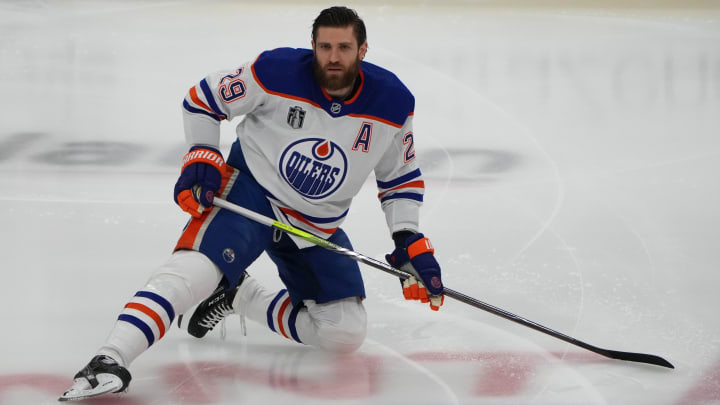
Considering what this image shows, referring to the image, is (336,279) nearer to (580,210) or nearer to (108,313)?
(108,313)

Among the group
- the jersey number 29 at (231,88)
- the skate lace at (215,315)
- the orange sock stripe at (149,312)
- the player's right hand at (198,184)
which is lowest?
the skate lace at (215,315)

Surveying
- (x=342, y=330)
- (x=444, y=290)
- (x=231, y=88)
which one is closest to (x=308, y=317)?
(x=342, y=330)

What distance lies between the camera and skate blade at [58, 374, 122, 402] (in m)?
1.52

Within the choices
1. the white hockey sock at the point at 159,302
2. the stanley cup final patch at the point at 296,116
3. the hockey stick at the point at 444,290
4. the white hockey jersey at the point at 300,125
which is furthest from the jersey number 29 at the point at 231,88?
the white hockey sock at the point at 159,302

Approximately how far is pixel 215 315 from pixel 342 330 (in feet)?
1.04

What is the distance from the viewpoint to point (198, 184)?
1.81 m

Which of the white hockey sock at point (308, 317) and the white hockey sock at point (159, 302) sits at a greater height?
the white hockey sock at point (159, 302)

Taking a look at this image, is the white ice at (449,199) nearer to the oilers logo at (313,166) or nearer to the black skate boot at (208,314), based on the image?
the black skate boot at (208,314)

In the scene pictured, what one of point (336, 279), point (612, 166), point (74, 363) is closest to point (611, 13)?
point (612, 166)

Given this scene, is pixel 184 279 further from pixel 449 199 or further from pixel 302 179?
pixel 449 199

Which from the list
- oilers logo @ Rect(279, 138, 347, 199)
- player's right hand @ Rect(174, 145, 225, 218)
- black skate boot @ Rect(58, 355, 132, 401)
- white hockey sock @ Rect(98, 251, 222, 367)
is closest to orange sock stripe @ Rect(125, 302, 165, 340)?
white hockey sock @ Rect(98, 251, 222, 367)

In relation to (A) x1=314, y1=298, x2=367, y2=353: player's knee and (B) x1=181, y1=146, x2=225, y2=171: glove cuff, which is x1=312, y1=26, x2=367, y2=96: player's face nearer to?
(B) x1=181, y1=146, x2=225, y2=171: glove cuff

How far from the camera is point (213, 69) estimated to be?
3945 mm

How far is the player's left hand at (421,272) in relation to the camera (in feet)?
6.15
